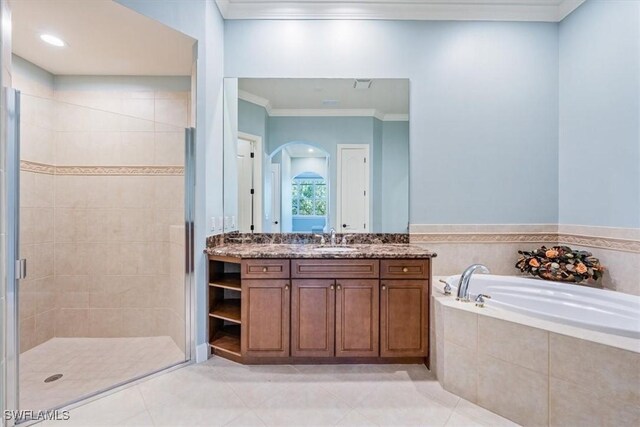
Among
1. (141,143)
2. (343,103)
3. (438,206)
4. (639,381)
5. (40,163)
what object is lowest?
(639,381)

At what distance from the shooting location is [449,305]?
6.36 feet

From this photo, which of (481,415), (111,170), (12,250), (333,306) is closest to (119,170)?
(111,170)

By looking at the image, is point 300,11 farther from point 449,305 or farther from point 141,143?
point 449,305

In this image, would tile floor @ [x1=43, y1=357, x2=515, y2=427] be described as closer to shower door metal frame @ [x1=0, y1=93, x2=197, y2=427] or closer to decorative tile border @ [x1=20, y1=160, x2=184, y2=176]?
shower door metal frame @ [x1=0, y1=93, x2=197, y2=427]

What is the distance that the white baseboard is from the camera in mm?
2277

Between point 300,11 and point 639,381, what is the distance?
10.8ft

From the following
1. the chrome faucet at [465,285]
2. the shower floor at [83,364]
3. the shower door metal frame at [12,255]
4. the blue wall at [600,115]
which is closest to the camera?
the shower door metal frame at [12,255]

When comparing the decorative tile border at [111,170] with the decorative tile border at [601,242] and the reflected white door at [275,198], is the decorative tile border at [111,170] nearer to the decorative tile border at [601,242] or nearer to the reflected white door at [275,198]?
the reflected white door at [275,198]

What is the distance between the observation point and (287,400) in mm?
1833

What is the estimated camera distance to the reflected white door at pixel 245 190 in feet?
9.09

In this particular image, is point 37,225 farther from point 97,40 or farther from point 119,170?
point 97,40

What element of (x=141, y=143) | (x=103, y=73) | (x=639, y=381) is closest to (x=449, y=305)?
(x=639, y=381)

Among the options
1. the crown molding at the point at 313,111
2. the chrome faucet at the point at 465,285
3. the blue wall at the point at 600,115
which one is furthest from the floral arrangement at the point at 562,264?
the crown molding at the point at 313,111

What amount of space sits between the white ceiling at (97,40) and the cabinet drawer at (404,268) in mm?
2305
